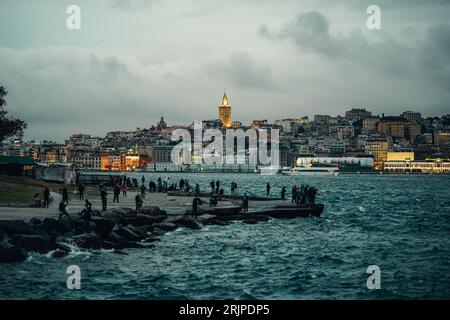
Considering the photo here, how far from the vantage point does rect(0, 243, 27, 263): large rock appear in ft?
77.7

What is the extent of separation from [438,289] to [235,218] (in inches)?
737

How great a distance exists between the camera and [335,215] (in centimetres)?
5075

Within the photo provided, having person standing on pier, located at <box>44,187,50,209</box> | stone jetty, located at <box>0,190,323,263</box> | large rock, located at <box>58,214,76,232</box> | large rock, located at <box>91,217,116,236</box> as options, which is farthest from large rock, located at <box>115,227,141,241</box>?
person standing on pier, located at <box>44,187,50,209</box>

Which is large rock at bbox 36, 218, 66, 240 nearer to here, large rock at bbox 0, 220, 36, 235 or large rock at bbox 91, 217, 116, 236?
large rock at bbox 0, 220, 36, 235

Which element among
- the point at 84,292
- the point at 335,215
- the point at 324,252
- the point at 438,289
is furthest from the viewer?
the point at 335,215

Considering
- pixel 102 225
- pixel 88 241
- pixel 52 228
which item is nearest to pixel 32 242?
pixel 52 228

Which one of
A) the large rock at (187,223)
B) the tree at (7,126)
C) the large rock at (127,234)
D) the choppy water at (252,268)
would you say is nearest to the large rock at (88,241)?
the choppy water at (252,268)

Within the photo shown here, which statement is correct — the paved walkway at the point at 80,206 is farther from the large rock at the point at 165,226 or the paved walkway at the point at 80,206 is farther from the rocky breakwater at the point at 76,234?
the large rock at the point at 165,226

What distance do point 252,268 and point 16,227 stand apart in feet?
30.8

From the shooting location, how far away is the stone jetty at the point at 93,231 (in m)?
25.0

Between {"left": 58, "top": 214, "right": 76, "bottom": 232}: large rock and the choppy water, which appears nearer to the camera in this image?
the choppy water

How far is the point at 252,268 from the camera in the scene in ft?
85.8
